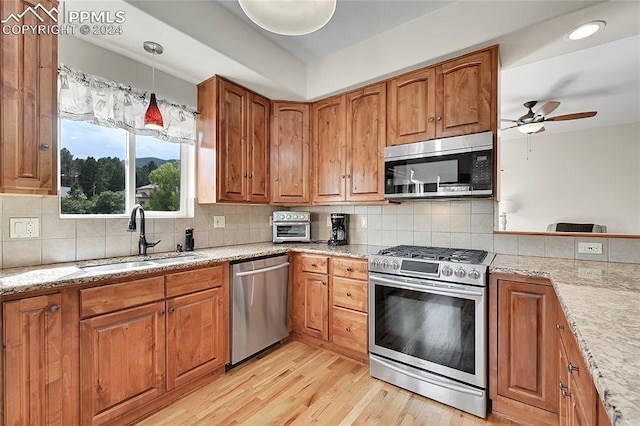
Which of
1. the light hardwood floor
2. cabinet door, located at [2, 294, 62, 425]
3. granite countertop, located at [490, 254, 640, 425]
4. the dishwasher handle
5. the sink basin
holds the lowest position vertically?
the light hardwood floor

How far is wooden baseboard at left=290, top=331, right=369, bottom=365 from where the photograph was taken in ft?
7.84

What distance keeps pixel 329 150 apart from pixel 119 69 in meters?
1.78

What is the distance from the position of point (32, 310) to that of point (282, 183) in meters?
2.01

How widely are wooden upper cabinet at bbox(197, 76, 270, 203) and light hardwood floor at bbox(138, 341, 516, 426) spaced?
4.72ft

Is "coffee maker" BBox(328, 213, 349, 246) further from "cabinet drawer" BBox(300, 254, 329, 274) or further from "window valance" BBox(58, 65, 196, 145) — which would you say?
"window valance" BBox(58, 65, 196, 145)

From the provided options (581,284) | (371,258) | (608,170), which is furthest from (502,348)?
(608,170)

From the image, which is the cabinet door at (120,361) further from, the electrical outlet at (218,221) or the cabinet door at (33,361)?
the electrical outlet at (218,221)

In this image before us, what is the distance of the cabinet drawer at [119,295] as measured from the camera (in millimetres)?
1496

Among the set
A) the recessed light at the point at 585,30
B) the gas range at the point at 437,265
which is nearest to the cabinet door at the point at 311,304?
the gas range at the point at 437,265

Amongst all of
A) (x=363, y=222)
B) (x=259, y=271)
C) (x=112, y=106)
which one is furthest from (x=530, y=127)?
(x=112, y=106)

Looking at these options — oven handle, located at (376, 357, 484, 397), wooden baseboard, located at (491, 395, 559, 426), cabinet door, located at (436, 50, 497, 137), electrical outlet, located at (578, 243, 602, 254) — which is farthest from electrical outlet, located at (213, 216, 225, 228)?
A: electrical outlet, located at (578, 243, 602, 254)

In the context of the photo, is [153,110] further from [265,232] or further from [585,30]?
[585,30]

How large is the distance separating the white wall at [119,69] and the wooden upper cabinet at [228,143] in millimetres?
157

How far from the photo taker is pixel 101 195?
6.91 feet
